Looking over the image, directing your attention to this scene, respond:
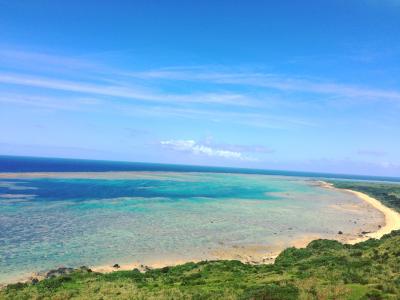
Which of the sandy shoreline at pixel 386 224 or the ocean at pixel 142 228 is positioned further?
the sandy shoreline at pixel 386 224

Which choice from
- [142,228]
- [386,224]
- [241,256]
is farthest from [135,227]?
[386,224]

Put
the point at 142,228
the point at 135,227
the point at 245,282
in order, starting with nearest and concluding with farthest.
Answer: the point at 245,282
the point at 142,228
the point at 135,227

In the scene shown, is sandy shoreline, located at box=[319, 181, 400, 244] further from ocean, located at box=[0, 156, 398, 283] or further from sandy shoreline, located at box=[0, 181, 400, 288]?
ocean, located at box=[0, 156, 398, 283]

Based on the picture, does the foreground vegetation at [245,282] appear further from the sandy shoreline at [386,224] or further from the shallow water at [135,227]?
the sandy shoreline at [386,224]

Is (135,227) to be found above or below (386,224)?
below

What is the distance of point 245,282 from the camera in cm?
2773

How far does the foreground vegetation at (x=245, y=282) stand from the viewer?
22203mm

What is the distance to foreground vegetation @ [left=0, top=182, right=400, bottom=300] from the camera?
2220cm

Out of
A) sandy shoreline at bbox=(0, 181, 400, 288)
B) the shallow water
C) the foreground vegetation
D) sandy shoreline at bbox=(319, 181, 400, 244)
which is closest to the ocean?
the shallow water

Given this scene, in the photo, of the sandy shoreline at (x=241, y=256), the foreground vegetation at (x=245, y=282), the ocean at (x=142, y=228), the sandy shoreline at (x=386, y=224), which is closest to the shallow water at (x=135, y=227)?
the ocean at (x=142, y=228)

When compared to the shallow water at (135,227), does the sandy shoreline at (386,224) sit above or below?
above

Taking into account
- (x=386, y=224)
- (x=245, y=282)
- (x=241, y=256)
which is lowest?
(x=241, y=256)

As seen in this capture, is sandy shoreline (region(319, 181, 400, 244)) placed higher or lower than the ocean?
higher

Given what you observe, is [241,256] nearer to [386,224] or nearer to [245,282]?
[245,282]
